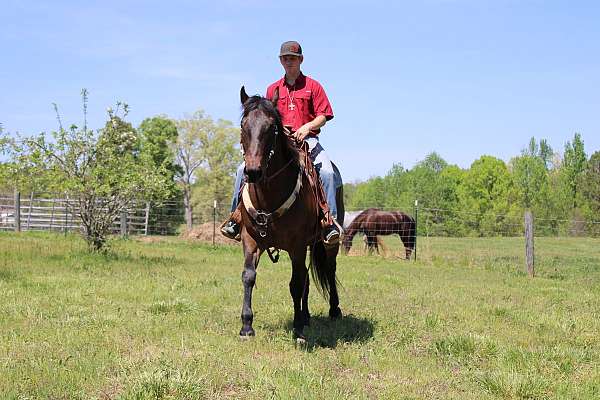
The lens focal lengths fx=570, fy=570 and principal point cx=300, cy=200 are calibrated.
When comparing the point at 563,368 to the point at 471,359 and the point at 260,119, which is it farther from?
the point at 260,119

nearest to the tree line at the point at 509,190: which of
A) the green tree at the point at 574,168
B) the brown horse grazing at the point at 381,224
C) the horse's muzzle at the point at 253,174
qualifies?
the green tree at the point at 574,168

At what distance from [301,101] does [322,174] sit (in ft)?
3.10

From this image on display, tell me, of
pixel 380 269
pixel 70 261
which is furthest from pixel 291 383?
pixel 380 269

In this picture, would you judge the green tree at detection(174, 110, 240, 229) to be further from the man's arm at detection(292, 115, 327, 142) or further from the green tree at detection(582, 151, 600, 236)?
the man's arm at detection(292, 115, 327, 142)

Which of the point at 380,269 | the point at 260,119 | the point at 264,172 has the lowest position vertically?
the point at 380,269

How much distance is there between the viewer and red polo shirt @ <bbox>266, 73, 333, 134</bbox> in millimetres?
7098

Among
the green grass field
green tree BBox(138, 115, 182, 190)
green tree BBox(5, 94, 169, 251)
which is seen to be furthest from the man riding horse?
green tree BBox(138, 115, 182, 190)

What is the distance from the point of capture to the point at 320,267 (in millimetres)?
7793

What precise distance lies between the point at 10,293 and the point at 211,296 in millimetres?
3058

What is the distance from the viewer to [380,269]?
52.9 ft

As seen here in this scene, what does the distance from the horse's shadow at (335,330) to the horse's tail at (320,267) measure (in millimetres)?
408

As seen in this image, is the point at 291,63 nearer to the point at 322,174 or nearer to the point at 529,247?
the point at 322,174

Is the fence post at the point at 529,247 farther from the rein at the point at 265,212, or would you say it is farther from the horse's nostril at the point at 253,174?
the horse's nostril at the point at 253,174

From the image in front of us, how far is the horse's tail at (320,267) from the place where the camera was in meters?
7.67
